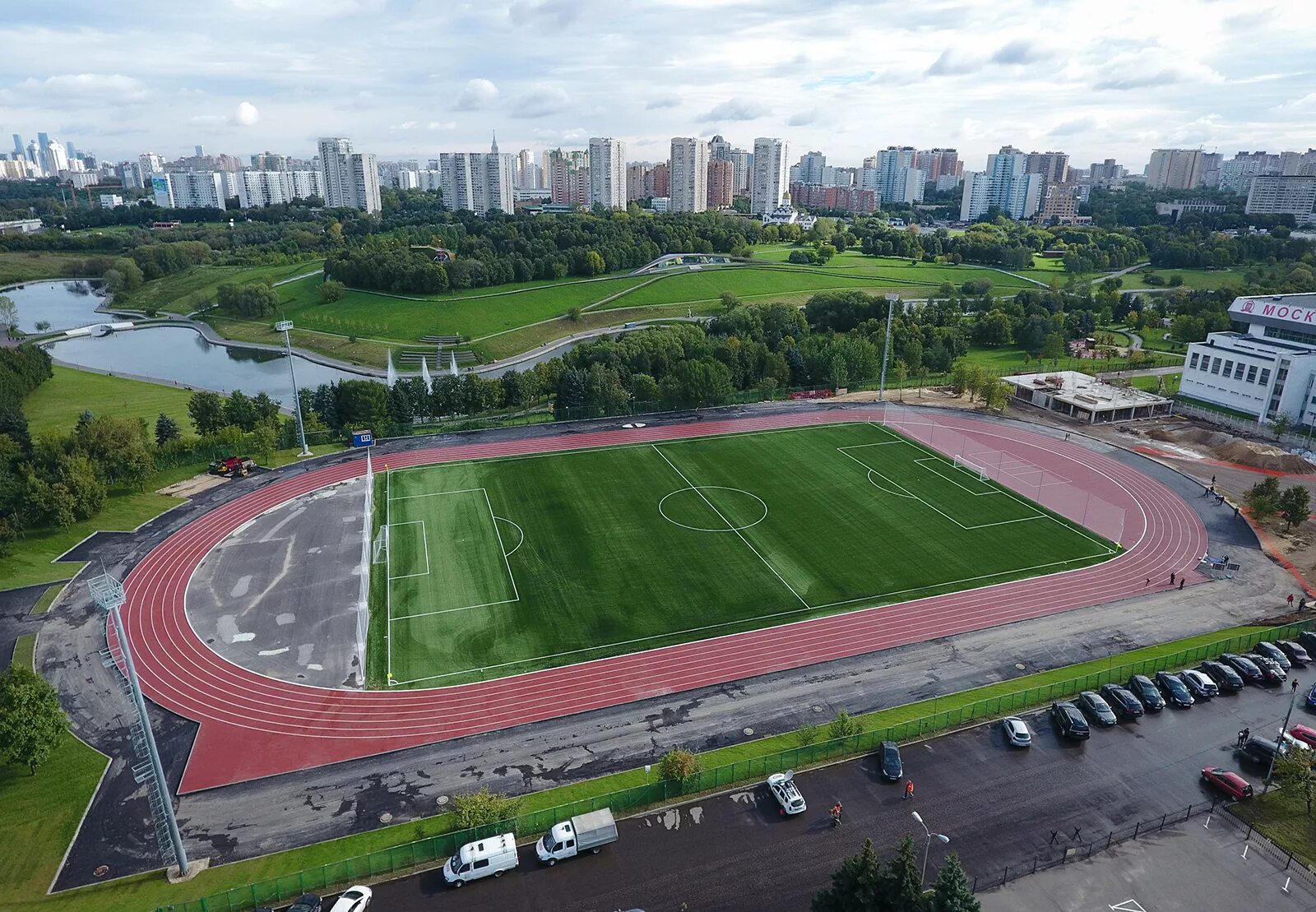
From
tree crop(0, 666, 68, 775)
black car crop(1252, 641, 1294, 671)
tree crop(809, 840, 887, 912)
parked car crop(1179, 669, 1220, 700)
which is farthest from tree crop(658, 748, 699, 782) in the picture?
black car crop(1252, 641, 1294, 671)

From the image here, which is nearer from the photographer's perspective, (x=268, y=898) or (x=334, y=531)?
(x=268, y=898)

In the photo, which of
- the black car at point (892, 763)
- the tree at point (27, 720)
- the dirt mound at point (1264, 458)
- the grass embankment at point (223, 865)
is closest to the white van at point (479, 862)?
the grass embankment at point (223, 865)

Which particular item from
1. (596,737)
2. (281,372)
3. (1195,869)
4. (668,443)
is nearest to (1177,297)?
(668,443)

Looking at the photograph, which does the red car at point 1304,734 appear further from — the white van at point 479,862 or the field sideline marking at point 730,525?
the white van at point 479,862

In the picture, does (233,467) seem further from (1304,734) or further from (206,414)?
(1304,734)

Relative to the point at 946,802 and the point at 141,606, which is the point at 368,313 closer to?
the point at 141,606

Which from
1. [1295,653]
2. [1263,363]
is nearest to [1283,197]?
[1263,363]
